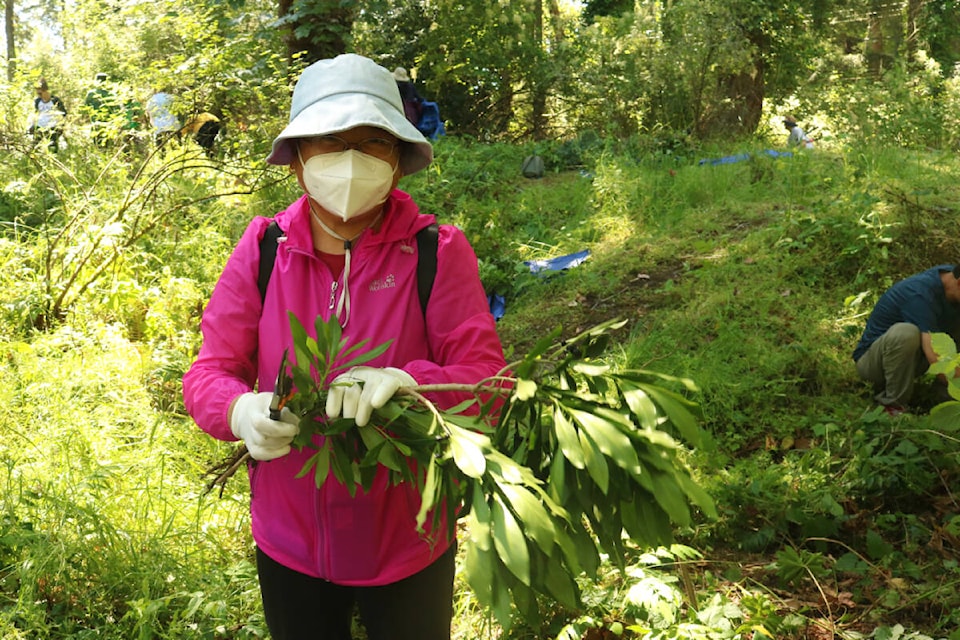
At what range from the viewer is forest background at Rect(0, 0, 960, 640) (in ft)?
9.51

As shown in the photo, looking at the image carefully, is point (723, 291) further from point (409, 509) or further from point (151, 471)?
point (409, 509)

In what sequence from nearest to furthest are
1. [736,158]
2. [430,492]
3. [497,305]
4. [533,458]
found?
[430,492]
[533,458]
[497,305]
[736,158]

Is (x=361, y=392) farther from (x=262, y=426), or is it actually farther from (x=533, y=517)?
(x=533, y=517)

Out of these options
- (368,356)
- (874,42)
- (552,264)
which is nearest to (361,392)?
(368,356)

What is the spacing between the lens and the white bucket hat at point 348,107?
5.71 ft

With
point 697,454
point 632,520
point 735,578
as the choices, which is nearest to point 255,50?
point 697,454

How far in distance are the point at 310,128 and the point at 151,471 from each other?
2.19 metres

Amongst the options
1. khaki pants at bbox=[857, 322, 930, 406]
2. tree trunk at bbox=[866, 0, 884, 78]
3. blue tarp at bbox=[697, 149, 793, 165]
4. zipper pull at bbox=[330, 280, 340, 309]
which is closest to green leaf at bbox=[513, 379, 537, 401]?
zipper pull at bbox=[330, 280, 340, 309]

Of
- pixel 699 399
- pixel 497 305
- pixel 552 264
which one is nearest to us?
pixel 699 399

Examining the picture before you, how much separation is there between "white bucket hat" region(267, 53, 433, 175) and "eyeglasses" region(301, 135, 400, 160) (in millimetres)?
49

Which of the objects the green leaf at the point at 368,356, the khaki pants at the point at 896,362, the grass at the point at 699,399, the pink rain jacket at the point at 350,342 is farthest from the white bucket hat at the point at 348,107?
the khaki pants at the point at 896,362

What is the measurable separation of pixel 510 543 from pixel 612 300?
15.0 feet

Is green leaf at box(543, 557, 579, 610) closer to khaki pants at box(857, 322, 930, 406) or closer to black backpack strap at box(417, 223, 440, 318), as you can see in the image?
black backpack strap at box(417, 223, 440, 318)

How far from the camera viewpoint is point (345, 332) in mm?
1738
